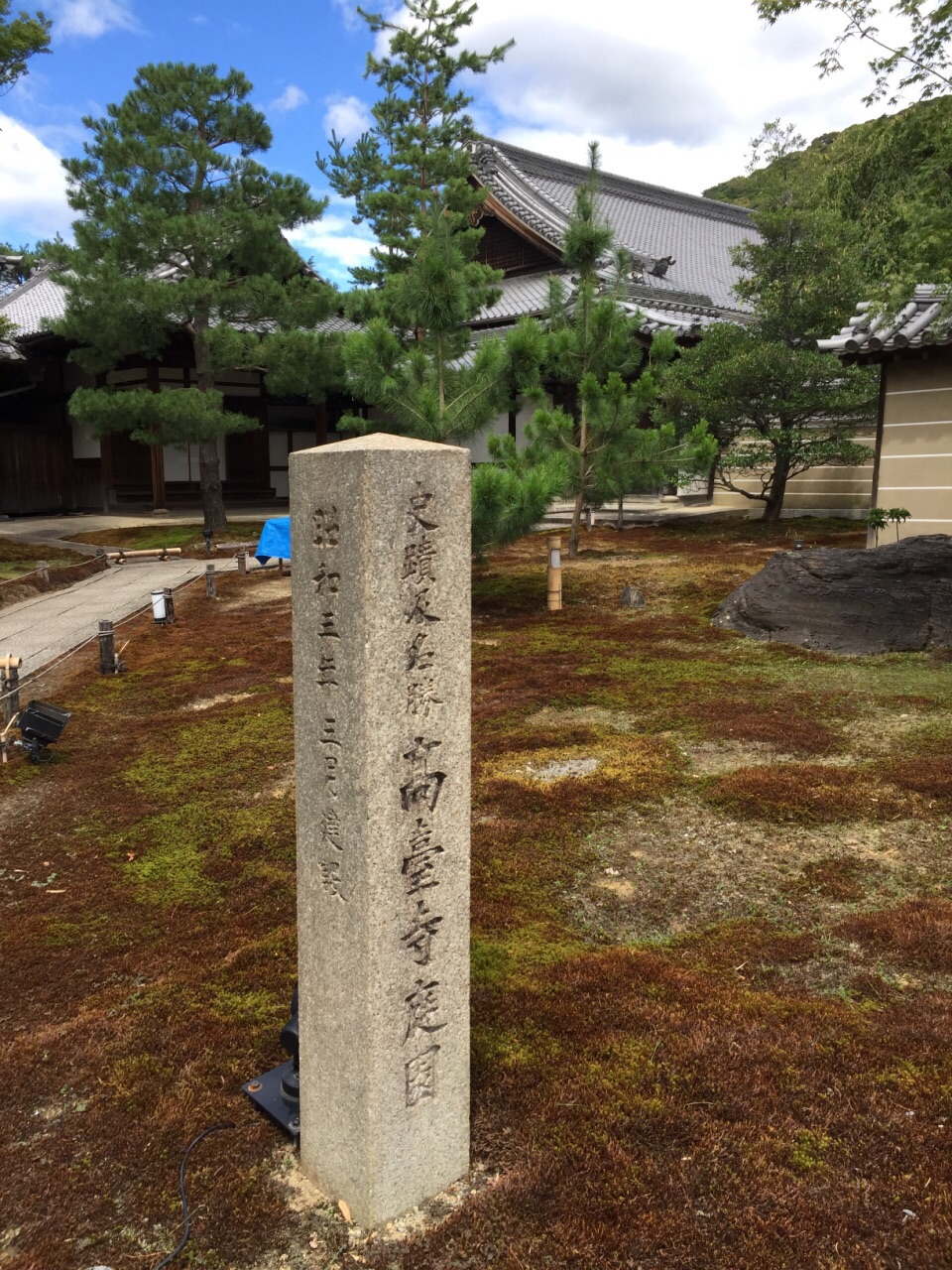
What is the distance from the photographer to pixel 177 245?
16875 millimetres

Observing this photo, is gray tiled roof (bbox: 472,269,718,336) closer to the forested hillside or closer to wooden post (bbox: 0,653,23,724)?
the forested hillside

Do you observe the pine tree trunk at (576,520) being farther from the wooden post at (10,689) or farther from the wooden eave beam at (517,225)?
the wooden eave beam at (517,225)

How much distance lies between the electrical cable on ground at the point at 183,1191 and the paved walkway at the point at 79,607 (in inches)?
281

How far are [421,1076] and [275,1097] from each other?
77 cm

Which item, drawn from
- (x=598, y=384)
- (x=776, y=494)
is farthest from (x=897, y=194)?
(x=776, y=494)

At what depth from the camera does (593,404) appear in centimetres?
1216

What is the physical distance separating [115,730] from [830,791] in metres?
5.53

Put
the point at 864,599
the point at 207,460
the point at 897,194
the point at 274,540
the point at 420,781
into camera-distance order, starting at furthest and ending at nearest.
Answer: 1. the point at 207,460
2. the point at 274,540
3. the point at 897,194
4. the point at 864,599
5. the point at 420,781

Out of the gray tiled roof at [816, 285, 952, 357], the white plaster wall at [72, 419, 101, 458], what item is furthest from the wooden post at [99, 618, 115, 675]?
the white plaster wall at [72, 419, 101, 458]

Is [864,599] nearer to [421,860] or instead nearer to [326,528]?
[421,860]

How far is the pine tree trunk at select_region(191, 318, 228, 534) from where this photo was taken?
731 inches

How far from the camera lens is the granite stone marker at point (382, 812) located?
2.52 meters

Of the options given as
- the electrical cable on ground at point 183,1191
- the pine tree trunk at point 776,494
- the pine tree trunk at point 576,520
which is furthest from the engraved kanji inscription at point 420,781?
the pine tree trunk at point 776,494

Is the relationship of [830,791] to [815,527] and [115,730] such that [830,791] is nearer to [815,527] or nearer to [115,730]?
[115,730]
